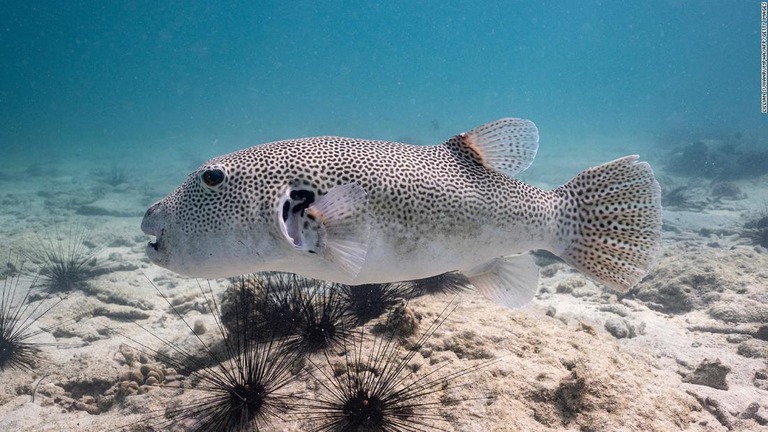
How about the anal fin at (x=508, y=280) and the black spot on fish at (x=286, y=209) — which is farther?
the anal fin at (x=508, y=280)

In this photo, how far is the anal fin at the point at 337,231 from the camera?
2414 millimetres

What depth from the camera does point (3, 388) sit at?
430cm

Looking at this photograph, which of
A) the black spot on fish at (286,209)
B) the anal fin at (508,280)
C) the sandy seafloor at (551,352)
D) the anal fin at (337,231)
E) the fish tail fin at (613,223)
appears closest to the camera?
the anal fin at (337,231)

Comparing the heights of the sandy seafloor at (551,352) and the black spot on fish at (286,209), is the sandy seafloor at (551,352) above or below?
below

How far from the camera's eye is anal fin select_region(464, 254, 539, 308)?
3312mm

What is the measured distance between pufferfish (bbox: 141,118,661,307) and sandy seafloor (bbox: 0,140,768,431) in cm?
69

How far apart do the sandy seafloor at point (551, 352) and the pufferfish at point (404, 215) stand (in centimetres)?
69

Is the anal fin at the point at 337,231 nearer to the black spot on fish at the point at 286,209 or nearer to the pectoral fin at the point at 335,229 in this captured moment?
the pectoral fin at the point at 335,229

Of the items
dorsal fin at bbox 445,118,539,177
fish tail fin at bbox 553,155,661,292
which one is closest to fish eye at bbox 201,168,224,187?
dorsal fin at bbox 445,118,539,177

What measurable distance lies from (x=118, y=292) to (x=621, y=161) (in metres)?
8.48

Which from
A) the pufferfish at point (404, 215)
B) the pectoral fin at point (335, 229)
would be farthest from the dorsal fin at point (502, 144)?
the pectoral fin at point (335, 229)

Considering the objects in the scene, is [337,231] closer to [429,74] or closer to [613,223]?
[613,223]

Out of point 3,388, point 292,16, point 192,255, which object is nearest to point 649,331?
point 192,255

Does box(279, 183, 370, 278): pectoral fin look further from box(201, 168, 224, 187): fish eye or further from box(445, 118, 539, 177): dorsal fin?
box(445, 118, 539, 177): dorsal fin
